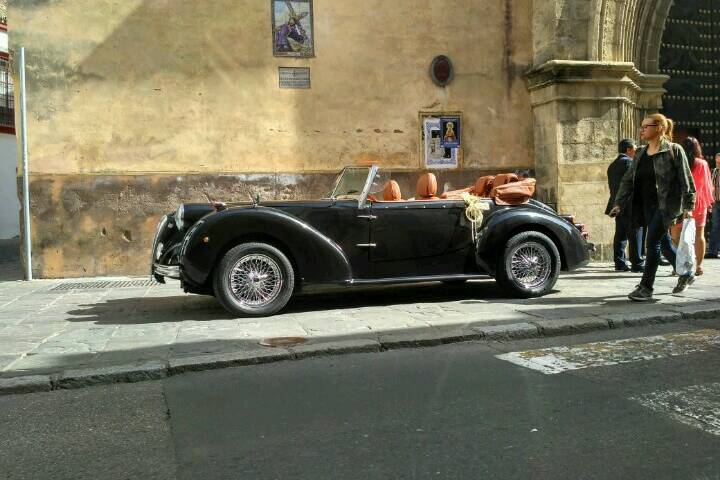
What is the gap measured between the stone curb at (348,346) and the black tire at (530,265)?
127 centimetres

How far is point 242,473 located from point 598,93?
31.9 feet

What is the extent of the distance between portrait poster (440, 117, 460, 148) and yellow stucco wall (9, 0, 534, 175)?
24 cm

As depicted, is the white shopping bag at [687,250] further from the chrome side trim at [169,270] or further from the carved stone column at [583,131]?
the chrome side trim at [169,270]

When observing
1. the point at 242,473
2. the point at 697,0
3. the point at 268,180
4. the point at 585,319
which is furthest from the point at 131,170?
the point at 697,0

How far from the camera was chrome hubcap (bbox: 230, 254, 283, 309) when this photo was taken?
20.0 feet

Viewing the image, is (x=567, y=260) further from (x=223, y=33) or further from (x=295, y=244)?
(x=223, y=33)

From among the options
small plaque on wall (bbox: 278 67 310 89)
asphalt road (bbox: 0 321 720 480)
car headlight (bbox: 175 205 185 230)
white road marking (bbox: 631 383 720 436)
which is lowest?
asphalt road (bbox: 0 321 720 480)

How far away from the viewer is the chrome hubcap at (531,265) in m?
6.90

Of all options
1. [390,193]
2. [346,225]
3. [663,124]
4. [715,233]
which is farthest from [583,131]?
[346,225]

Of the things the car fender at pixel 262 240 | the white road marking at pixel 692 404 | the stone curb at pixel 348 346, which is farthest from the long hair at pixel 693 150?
the white road marking at pixel 692 404

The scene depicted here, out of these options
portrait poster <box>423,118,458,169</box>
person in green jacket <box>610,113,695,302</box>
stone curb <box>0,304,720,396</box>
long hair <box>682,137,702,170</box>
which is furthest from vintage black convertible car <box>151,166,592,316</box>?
portrait poster <box>423,118,458,169</box>

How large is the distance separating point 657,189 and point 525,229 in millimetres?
1330

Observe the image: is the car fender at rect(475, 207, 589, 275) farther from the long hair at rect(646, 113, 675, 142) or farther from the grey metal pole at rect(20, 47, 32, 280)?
the grey metal pole at rect(20, 47, 32, 280)

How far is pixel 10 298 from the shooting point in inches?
305
